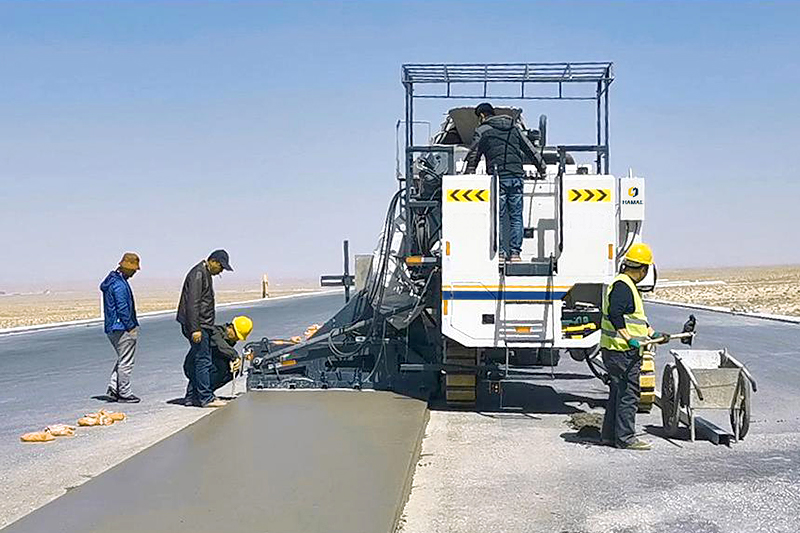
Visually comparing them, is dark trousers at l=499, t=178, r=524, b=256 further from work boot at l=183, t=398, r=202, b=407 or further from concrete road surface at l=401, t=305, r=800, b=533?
work boot at l=183, t=398, r=202, b=407

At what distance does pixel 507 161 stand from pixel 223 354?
4162 millimetres

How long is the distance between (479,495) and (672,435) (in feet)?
10.6

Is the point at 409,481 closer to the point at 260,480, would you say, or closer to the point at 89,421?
the point at 260,480

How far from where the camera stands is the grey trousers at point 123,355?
1198 cm

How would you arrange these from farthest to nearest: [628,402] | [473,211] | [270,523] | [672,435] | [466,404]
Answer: [466,404], [473,211], [672,435], [628,402], [270,523]

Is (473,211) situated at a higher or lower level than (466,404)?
higher

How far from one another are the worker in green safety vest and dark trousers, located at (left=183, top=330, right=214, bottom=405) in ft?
15.5

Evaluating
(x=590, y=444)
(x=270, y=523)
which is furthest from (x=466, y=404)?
(x=270, y=523)

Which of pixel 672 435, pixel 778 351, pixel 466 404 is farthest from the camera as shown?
pixel 778 351

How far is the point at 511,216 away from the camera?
1031 cm

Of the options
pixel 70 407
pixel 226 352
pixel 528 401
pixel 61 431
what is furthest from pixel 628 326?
pixel 70 407

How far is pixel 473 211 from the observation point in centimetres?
1022

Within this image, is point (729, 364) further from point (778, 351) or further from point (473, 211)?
point (778, 351)

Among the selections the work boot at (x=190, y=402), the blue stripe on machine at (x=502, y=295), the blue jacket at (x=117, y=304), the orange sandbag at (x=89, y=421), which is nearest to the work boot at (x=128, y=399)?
the work boot at (x=190, y=402)
